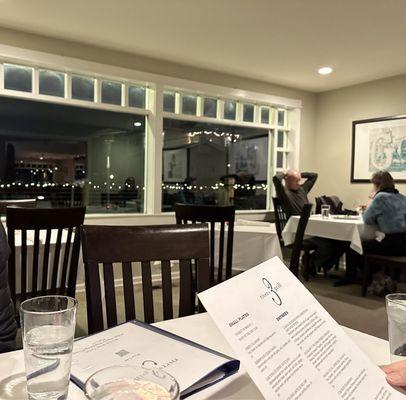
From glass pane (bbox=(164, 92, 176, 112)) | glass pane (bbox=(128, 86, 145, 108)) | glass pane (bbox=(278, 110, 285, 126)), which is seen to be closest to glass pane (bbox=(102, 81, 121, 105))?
glass pane (bbox=(128, 86, 145, 108))

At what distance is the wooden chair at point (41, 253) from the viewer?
1.92 m

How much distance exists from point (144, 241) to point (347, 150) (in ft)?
16.6

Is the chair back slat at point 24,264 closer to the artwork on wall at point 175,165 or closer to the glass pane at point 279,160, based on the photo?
the artwork on wall at point 175,165

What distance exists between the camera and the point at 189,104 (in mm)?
5078

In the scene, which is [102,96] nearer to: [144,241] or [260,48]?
[260,48]

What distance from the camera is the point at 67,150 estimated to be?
14.3 ft

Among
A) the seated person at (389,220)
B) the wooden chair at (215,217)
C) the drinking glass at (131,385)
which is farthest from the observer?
the seated person at (389,220)

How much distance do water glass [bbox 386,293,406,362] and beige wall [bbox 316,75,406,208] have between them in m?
4.83

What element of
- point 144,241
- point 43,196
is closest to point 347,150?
point 43,196

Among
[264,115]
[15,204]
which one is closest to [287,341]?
[15,204]

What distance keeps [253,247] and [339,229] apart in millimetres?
1583

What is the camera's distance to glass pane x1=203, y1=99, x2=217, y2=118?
Answer: 17.1 ft

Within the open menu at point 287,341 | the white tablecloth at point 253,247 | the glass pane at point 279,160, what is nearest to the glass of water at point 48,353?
the open menu at point 287,341

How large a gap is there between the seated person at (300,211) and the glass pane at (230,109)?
108 centimetres
